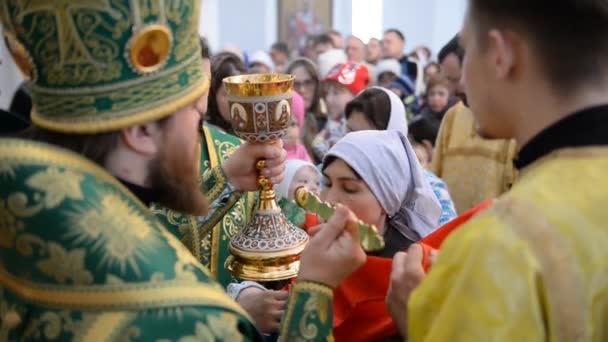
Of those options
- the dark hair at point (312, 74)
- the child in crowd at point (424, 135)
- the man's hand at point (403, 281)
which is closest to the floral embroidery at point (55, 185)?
the man's hand at point (403, 281)

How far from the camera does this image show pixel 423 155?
4574 millimetres

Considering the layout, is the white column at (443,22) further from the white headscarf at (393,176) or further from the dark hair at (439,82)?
the white headscarf at (393,176)

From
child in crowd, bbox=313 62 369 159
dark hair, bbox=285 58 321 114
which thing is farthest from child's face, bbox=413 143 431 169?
dark hair, bbox=285 58 321 114

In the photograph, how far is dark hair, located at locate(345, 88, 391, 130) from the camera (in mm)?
3631

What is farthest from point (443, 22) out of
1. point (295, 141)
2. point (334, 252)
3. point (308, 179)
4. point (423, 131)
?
point (334, 252)

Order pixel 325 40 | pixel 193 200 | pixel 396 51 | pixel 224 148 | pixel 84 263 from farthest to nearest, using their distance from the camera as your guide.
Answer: pixel 325 40 → pixel 396 51 → pixel 224 148 → pixel 193 200 → pixel 84 263

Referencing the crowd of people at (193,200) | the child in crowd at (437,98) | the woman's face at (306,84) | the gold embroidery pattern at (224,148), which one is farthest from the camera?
the woman's face at (306,84)

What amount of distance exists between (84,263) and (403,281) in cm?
61

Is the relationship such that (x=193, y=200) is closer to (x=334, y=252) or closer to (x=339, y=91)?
(x=334, y=252)

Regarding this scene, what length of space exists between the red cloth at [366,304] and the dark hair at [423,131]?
3177 millimetres

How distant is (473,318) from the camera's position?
1090 mm

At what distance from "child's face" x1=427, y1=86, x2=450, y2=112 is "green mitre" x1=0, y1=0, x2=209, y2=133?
14.9 feet

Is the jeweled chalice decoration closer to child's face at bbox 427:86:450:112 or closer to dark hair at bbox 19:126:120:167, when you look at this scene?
dark hair at bbox 19:126:120:167

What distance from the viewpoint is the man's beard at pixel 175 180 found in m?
1.38
